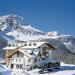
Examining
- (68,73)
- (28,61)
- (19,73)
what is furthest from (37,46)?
(19,73)

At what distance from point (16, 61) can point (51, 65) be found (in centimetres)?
1125

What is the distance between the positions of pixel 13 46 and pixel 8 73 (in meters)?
48.3

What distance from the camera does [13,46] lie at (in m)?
91.1

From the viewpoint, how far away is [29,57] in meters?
76.6

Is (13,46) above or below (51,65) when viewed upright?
above

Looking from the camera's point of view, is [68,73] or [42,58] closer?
[68,73]

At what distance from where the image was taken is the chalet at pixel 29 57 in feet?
252

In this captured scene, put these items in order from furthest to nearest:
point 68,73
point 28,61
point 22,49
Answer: point 22,49
point 28,61
point 68,73

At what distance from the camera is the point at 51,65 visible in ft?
271

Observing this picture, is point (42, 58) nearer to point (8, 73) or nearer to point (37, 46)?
point (37, 46)

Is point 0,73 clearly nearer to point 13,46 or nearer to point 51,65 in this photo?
point 51,65

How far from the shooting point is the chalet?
76.9m

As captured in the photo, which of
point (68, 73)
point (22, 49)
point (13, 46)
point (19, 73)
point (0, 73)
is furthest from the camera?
point (13, 46)

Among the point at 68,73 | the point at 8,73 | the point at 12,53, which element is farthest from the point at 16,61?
the point at 8,73
